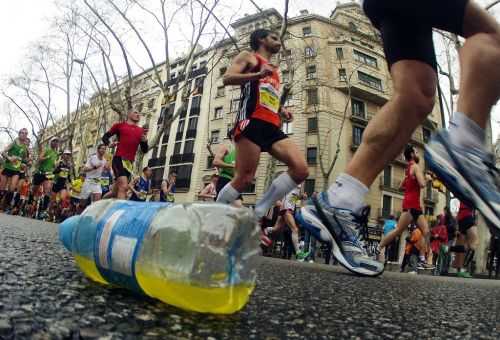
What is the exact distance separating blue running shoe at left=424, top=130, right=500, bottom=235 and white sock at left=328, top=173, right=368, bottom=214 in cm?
37

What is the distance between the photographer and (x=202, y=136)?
109ft

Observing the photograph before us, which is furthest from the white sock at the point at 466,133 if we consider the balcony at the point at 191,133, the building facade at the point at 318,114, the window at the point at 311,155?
the balcony at the point at 191,133

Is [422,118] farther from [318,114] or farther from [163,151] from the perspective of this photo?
[163,151]

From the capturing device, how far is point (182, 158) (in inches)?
1341

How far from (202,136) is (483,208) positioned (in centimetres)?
3250

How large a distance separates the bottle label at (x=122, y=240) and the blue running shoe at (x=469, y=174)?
107cm

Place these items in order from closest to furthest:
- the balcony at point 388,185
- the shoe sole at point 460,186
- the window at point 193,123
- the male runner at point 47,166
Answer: the shoe sole at point 460,186, the male runner at point 47,166, the balcony at point 388,185, the window at point 193,123

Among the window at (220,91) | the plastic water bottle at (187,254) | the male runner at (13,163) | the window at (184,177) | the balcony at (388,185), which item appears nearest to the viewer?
the plastic water bottle at (187,254)

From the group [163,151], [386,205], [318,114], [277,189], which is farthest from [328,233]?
[163,151]

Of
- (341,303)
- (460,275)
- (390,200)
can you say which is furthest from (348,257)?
(390,200)

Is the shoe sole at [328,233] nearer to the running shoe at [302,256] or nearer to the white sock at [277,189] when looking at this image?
the white sock at [277,189]

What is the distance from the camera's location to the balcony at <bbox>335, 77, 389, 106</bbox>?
95.3 feet

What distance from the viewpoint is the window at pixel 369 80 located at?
99.5 feet

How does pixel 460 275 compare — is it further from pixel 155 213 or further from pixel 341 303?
pixel 155 213
